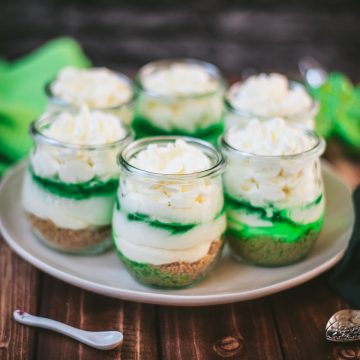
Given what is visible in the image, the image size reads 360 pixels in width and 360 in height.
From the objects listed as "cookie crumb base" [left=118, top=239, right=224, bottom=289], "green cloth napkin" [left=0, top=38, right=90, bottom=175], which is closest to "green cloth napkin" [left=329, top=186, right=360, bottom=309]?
"cookie crumb base" [left=118, top=239, right=224, bottom=289]

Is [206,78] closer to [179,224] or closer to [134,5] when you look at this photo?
[179,224]

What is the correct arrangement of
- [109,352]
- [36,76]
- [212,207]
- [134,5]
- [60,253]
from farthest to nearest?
[134,5] → [36,76] → [60,253] → [212,207] → [109,352]

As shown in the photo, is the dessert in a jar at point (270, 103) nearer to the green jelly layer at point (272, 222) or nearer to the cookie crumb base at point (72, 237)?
the green jelly layer at point (272, 222)

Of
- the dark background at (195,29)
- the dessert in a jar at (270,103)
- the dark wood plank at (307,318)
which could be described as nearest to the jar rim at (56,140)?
the dessert in a jar at (270,103)

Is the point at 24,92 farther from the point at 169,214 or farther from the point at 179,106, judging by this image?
the point at 169,214

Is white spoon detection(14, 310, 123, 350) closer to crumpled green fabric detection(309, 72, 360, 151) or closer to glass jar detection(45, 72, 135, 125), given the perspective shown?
glass jar detection(45, 72, 135, 125)

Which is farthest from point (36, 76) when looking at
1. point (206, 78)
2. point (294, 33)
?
point (294, 33)

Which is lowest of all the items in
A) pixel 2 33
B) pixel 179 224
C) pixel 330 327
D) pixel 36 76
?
pixel 2 33

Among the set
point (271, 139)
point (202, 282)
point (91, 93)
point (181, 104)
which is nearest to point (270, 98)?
point (181, 104)
